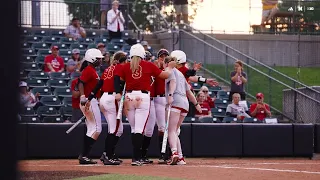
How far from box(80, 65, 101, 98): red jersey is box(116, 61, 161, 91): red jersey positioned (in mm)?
544

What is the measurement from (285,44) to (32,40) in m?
7.99

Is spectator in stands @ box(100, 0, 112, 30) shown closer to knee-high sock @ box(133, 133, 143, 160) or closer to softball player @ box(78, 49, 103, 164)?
softball player @ box(78, 49, 103, 164)

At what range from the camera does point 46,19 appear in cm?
2262

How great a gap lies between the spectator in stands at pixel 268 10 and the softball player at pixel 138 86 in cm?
1273

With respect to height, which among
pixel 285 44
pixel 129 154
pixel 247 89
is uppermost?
pixel 285 44

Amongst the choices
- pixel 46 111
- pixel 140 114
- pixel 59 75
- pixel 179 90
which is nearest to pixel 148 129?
pixel 140 114

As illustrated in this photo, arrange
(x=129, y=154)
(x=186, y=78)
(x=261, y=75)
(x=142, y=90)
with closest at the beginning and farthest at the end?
(x=142, y=90)
(x=186, y=78)
(x=129, y=154)
(x=261, y=75)

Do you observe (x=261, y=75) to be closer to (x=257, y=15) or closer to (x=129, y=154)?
(x=257, y=15)

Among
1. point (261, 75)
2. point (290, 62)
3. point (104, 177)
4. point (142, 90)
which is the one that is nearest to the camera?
point (104, 177)

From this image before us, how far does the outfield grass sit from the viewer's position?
752 inches

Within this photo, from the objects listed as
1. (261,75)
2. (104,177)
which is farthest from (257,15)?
(104,177)

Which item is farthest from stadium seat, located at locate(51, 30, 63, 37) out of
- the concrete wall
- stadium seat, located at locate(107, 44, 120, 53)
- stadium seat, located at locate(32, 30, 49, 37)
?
the concrete wall

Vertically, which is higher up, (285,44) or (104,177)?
(285,44)

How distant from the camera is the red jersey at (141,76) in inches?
430
